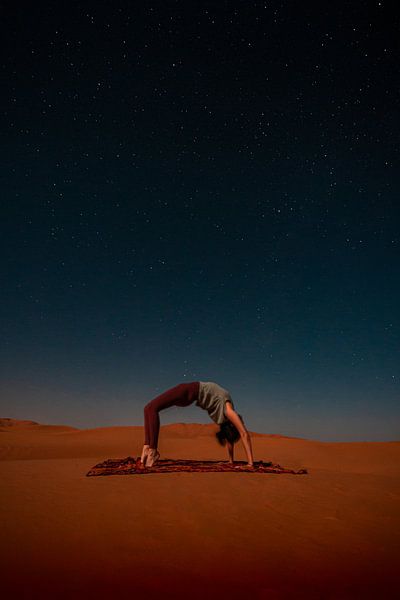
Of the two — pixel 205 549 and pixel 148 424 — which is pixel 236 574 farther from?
pixel 148 424

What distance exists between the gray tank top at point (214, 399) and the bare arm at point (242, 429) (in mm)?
129

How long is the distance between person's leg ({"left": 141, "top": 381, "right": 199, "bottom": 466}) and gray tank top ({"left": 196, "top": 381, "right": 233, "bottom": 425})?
0.45ft

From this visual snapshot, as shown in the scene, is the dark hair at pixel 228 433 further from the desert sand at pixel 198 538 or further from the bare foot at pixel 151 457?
the desert sand at pixel 198 538

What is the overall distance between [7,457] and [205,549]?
14.6 metres

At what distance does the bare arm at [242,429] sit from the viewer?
7.67m

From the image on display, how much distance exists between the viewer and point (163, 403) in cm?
799

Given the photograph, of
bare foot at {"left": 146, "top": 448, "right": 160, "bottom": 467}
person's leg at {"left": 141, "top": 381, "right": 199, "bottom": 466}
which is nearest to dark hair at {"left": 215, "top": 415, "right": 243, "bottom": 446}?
person's leg at {"left": 141, "top": 381, "right": 199, "bottom": 466}

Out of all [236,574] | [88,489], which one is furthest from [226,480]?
[236,574]

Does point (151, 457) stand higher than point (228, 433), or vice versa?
point (228, 433)

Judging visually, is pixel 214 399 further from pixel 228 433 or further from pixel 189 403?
pixel 228 433

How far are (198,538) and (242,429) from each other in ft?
14.7

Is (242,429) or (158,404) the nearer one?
(242,429)

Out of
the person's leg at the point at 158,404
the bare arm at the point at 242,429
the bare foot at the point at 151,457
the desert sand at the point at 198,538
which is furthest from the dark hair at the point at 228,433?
the desert sand at the point at 198,538

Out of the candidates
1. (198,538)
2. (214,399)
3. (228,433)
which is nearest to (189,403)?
(214,399)
